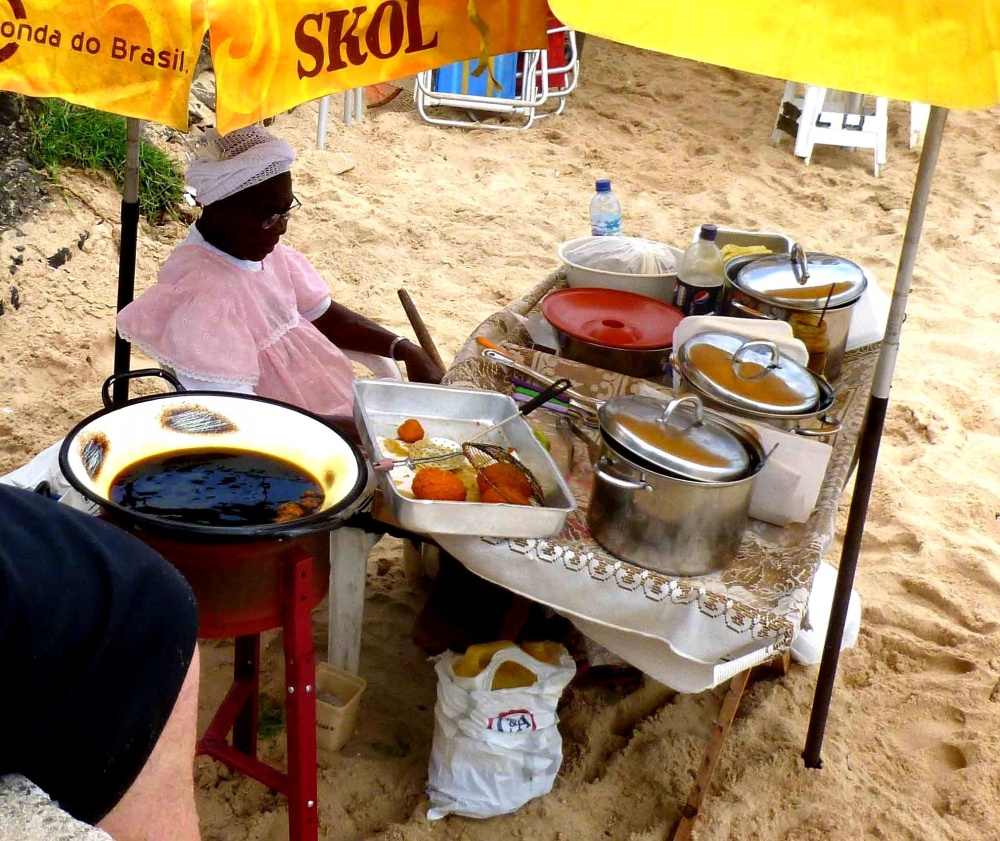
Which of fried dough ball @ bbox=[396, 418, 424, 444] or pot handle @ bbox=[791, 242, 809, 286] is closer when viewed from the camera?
fried dough ball @ bbox=[396, 418, 424, 444]

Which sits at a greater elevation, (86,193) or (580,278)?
(580,278)

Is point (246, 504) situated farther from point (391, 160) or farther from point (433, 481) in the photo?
point (391, 160)

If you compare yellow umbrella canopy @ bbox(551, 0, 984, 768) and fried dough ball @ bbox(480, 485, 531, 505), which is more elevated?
yellow umbrella canopy @ bbox(551, 0, 984, 768)

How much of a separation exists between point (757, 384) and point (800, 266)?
0.71 metres

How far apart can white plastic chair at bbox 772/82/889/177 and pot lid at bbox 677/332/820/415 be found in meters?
5.80

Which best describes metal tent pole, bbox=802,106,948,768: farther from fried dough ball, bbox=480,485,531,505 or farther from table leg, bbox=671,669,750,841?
fried dough ball, bbox=480,485,531,505

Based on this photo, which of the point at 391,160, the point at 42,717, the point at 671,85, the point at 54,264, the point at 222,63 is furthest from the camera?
the point at 671,85

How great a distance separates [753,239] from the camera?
3.27 meters

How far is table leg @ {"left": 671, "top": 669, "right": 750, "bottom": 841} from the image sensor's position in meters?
2.29

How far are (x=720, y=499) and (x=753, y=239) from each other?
1.63 metres

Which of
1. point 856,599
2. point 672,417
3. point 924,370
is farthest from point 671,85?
point 672,417

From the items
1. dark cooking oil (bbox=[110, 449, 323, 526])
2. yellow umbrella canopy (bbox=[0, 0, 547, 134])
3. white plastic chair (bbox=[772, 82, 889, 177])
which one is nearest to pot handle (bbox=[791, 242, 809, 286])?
yellow umbrella canopy (bbox=[0, 0, 547, 134])

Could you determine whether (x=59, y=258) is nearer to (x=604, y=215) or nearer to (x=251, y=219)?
(x=251, y=219)

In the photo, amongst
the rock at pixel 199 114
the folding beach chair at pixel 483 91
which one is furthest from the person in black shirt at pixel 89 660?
the folding beach chair at pixel 483 91
